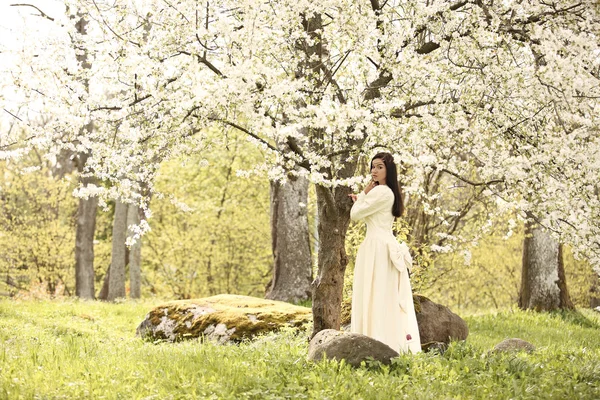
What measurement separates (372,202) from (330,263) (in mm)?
1518

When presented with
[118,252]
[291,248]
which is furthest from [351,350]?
[118,252]

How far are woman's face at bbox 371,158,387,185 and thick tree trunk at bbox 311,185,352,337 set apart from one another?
1099 mm

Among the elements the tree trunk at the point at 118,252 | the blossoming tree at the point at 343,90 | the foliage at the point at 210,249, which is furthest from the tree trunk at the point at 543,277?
the tree trunk at the point at 118,252

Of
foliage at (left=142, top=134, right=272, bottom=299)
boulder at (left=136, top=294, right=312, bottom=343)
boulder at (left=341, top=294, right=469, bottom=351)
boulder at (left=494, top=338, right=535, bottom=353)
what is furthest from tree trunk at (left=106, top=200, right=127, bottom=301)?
boulder at (left=494, top=338, right=535, bottom=353)

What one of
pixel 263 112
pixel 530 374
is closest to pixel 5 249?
pixel 263 112

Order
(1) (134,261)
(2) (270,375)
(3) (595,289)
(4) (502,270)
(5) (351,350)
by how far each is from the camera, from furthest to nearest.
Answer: (3) (595,289) → (4) (502,270) → (1) (134,261) → (5) (351,350) → (2) (270,375)

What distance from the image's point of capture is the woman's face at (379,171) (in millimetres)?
7836

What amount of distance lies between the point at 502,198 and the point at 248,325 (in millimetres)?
4390

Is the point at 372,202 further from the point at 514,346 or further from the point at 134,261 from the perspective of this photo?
the point at 134,261

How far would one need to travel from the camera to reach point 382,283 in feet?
25.5

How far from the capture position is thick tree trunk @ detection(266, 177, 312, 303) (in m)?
15.1

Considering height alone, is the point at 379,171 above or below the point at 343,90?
below

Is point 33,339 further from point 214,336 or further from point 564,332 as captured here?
point 564,332

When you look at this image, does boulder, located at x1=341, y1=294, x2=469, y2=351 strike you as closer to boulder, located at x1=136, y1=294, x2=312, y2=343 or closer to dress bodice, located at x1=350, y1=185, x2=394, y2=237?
dress bodice, located at x1=350, y1=185, x2=394, y2=237
